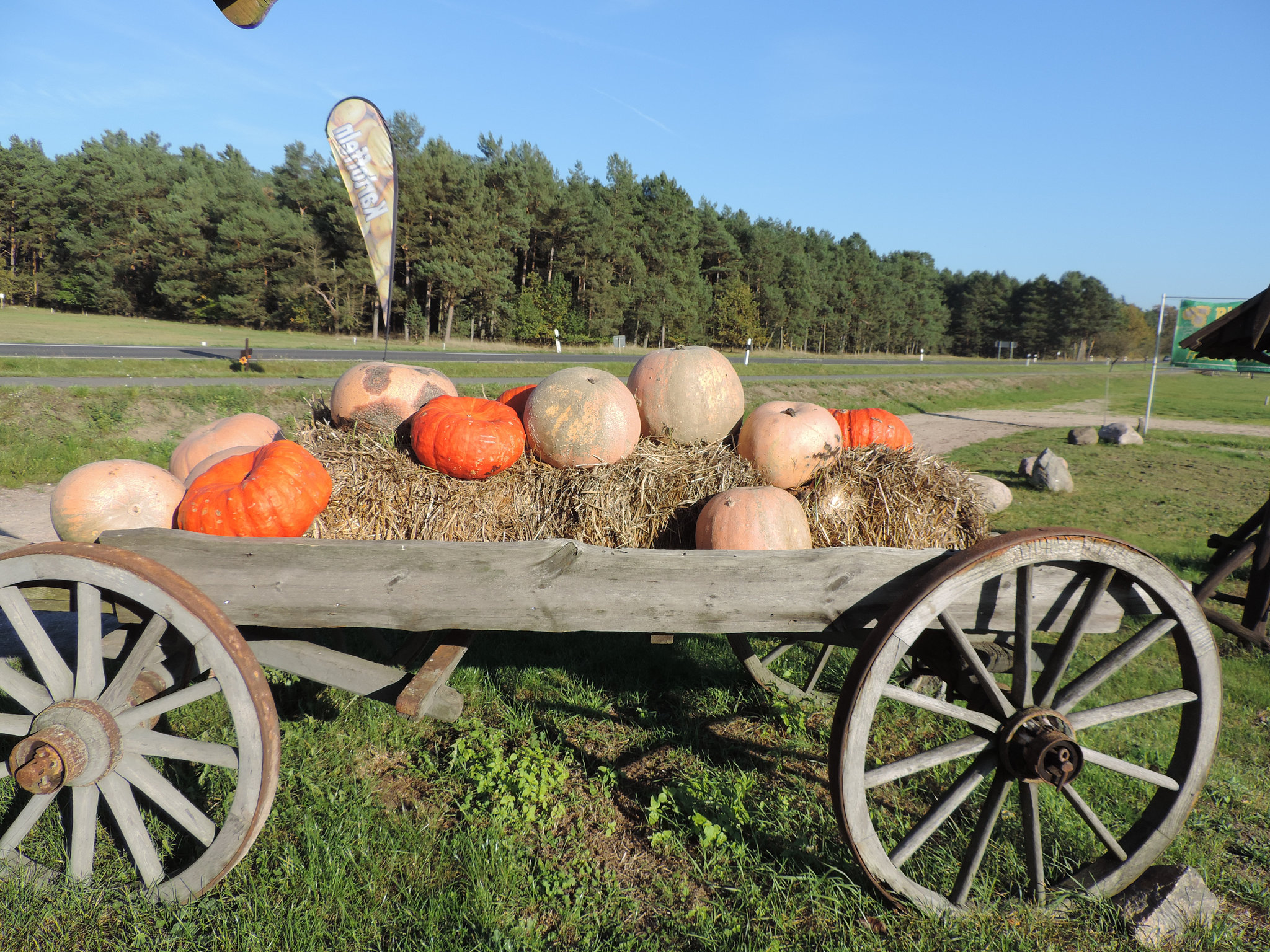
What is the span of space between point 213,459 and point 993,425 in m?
18.8

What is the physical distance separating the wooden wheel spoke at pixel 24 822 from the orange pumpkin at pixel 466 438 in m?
1.73

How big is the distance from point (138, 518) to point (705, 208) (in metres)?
52.5

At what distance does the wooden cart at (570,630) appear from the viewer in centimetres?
199

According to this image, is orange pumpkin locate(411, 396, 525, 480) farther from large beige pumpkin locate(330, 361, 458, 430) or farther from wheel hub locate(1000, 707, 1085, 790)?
wheel hub locate(1000, 707, 1085, 790)

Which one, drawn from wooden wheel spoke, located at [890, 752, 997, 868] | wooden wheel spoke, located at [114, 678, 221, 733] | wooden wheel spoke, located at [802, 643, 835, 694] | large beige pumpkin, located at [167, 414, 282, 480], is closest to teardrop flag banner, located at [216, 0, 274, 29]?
large beige pumpkin, located at [167, 414, 282, 480]

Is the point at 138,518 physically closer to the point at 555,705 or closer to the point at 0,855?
the point at 0,855

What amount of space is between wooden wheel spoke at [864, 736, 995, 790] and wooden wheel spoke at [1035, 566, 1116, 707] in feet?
0.84

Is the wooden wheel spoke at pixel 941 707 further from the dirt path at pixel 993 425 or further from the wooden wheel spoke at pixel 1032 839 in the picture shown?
the dirt path at pixel 993 425

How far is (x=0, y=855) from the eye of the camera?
2080 mm

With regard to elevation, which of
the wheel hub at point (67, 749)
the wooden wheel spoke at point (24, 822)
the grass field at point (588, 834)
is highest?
the wheel hub at point (67, 749)

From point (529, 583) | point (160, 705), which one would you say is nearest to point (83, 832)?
point (160, 705)

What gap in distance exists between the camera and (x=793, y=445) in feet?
10.3

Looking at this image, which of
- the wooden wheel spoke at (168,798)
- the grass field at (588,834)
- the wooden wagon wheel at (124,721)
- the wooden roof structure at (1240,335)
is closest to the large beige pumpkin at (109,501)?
the wooden wagon wheel at (124,721)

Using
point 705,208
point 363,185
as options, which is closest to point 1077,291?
point 705,208
